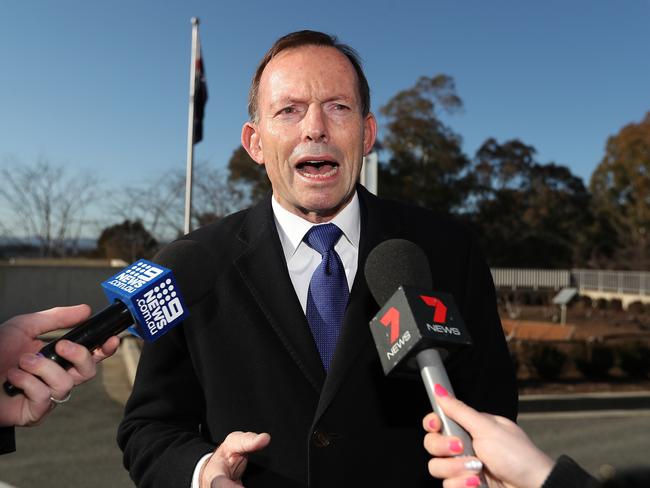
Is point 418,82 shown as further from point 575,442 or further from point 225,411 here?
point 225,411

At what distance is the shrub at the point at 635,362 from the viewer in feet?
35.1

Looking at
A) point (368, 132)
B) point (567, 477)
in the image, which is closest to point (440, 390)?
point (567, 477)

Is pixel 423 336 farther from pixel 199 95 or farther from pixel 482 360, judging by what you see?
pixel 199 95

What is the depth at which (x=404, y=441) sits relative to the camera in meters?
2.13

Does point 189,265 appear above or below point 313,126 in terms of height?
below

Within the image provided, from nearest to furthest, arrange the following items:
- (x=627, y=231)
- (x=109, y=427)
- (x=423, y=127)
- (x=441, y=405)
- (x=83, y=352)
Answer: (x=441, y=405) → (x=83, y=352) → (x=109, y=427) → (x=423, y=127) → (x=627, y=231)

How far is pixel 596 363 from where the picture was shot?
10570 millimetres

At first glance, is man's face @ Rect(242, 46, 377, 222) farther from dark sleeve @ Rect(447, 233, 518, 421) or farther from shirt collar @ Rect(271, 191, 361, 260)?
dark sleeve @ Rect(447, 233, 518, 421)

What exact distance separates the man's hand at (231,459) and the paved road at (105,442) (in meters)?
4.96

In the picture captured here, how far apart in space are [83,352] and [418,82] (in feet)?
137

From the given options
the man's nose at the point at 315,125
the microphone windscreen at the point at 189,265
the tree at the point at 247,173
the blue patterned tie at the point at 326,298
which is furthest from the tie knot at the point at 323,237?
the tree at the point at 247,173

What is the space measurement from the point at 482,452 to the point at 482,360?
1.14 metres

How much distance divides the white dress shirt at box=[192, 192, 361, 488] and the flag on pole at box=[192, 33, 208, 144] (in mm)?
11640

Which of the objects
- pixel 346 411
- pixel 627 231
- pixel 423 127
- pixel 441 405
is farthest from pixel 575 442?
pixel 627 231
